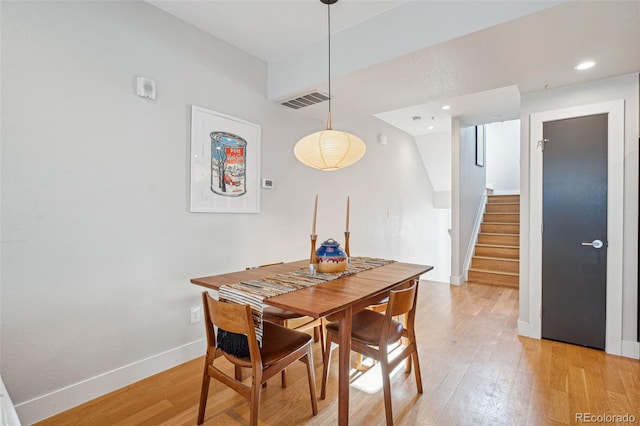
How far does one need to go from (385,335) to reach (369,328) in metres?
0.22

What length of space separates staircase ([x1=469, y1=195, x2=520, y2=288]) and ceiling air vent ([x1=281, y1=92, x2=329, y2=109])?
391 cm

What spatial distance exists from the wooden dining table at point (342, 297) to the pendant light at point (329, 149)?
31.2 inches

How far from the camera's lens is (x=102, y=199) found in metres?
2.00

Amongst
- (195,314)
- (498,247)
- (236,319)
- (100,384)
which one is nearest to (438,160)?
(498,247)

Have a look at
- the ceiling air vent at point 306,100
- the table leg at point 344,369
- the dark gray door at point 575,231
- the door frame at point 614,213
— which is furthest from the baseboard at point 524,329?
the ceiling air vent at point 306,100

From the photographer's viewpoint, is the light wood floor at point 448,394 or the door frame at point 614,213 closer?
the light wood floor at point 448,394

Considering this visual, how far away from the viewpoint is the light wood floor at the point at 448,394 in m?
1.78

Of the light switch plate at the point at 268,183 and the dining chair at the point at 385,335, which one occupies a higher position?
the light switch plate at the point at 268,183

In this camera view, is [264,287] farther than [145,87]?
No

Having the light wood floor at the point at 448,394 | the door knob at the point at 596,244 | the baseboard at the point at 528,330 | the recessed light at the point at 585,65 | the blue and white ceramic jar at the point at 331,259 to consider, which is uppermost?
the recessed light at the point at 585,65

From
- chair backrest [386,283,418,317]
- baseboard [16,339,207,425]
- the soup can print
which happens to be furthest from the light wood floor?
the soup can print

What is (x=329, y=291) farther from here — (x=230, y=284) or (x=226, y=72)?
(x=226, y=72)

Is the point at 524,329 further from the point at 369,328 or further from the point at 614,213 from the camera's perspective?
the point at 369,328

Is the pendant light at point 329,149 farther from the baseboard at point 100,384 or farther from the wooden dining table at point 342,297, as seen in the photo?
the baseboard at point 100,384
